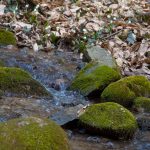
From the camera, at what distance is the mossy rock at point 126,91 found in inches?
247

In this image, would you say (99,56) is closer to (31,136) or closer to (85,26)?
(85,26)

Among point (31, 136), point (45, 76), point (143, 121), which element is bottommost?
point (45, 76)

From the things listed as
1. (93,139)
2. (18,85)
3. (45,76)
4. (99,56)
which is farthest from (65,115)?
(99,56)

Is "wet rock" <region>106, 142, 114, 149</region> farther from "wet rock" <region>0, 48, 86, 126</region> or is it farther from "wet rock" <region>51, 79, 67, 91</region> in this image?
"wet rock" <region>51, 79, 67, 91</region>

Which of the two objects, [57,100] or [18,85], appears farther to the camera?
[57,100]

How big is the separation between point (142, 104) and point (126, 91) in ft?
1.10

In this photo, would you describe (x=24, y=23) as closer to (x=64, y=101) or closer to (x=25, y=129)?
(x=64, y=101)

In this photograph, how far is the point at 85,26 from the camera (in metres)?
9.88

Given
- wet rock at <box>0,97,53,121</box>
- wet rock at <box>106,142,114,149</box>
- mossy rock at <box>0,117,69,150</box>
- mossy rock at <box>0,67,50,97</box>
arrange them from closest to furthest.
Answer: mossy rock at <box>0,117,69,150</box>, wet rock at <box>106,142,114,149</box>, wet rock at <box>0,97,53,121</box>, mossy rock at <box>0,67,50,97</box>

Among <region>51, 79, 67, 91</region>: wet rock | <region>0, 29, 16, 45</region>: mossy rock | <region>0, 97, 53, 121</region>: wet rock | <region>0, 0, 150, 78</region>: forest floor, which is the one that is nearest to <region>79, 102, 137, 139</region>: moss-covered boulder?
<region>0, 97, 53, 121</region>: wet rock

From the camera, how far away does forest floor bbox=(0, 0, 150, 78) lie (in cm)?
884

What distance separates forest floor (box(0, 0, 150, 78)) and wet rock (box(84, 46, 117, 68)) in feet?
1.39

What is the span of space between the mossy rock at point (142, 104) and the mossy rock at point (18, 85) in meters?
1.39

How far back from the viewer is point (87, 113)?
211 inches
